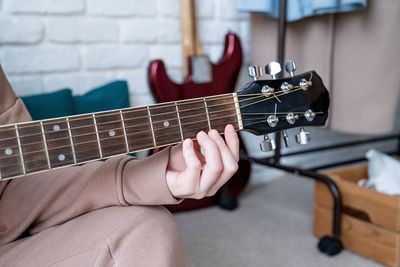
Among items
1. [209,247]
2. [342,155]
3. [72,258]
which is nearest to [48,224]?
[72,258]

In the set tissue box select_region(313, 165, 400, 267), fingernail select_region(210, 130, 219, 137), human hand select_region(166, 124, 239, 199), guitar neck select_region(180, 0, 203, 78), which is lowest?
tissue box select_region(313, 165, 400, 267)

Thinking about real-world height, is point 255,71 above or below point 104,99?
above

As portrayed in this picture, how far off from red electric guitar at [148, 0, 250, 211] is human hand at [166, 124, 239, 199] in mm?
633

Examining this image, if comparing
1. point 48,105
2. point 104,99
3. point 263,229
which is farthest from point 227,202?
point 48,105

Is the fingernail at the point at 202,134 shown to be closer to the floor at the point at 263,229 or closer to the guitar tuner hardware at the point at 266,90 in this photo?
the guitar tuner hardware at the point at 266,90

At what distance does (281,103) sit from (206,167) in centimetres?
17

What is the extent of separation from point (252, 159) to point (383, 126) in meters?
0.39

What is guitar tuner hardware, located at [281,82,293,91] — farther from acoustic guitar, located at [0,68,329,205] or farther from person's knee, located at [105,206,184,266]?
person's knee, located at [105,206,184,266]

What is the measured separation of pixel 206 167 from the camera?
58cm

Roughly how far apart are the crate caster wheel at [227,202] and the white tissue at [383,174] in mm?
405

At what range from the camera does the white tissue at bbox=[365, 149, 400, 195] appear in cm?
107

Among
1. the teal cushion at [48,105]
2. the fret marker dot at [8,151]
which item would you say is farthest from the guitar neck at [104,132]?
the teal cushion at [48,105]

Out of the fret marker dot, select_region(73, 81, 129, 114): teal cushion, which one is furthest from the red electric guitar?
the fret marker dot

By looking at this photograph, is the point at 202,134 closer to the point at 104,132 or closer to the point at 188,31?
the point at 104,132
